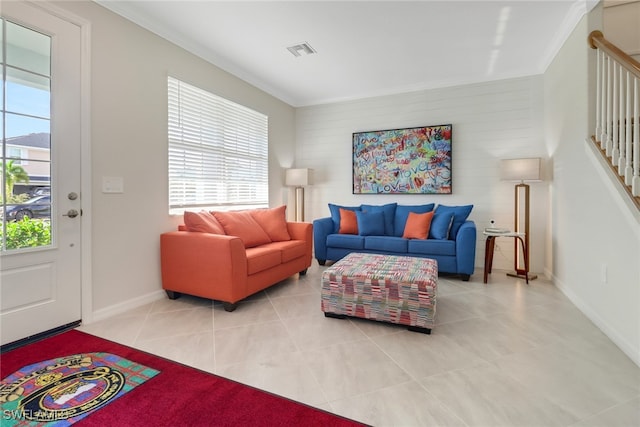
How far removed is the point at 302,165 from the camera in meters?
5.39

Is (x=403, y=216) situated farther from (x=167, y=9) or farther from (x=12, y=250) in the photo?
(x=12, y=250)

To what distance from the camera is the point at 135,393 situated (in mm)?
1557

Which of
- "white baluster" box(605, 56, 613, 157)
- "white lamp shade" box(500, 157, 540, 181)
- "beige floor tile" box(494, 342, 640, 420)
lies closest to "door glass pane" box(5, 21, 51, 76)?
"beige floor tile" box(494, 342, 640, 420)

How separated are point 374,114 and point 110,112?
350 cm

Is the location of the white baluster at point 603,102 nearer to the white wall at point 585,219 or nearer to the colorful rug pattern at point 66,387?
the white wall at point 585,219

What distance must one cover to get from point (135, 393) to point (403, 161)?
408 cm

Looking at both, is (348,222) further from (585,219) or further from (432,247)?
(585,219)

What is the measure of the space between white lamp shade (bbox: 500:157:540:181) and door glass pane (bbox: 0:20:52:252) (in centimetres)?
441

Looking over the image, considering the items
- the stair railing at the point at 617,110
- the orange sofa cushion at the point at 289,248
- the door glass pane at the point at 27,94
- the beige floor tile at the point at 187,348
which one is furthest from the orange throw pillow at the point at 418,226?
the door glass pane at the point at 27,94

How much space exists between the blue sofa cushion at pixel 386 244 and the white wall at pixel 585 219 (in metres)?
1.61

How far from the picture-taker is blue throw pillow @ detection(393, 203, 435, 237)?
165 inches

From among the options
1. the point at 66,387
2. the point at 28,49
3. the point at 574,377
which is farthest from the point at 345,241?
the point at 28,49

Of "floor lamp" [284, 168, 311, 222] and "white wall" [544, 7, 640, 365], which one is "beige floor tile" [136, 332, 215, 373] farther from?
"floor lamp" [284, 168, 311, 222]

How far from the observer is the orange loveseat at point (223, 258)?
262 centimetres
